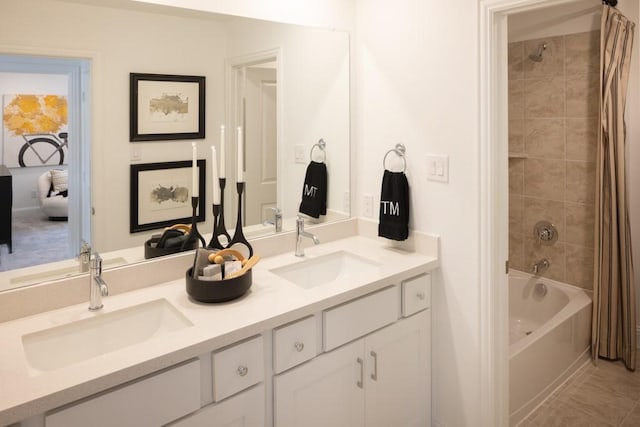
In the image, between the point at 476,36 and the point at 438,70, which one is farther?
the point at 438,70

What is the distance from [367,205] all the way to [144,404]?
1.52 meters

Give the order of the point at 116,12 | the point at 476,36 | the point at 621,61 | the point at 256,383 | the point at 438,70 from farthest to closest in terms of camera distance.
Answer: the point at 621,61 → the point at 438,70 → the point at 476,36 → the point at 116,12 → the point at 256,383

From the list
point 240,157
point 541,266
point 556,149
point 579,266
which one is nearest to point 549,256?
point 541,266

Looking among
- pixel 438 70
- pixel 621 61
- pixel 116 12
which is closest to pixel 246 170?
pixel 116 12

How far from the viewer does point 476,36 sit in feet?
6.29

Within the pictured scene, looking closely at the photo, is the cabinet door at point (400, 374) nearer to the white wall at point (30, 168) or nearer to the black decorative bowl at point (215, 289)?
the black decorative bowl at point (215, 289)

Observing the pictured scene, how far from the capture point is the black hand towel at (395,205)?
2.19 m

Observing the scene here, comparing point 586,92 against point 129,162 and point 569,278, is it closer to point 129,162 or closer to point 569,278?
point 569,278

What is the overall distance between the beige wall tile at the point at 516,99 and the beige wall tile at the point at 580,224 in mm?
714

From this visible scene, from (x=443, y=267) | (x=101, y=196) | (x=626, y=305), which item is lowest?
(x=626, y=305)

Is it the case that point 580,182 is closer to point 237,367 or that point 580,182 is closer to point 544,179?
point 544,179

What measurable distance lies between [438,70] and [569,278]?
6.43ft

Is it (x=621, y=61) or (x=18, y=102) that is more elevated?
Result: (x=621, y=61)

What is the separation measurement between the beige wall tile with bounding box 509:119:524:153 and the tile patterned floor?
149cm
